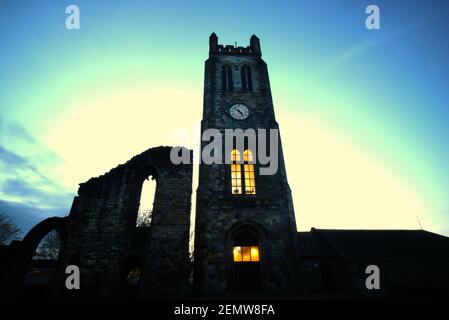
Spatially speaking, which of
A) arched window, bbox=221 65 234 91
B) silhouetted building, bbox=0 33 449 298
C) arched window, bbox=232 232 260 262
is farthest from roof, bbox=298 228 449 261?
arched window, bbox=221 65 234 91

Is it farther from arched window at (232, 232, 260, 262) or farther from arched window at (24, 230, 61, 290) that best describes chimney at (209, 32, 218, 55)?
arched window at (24, 230, 61, 290)

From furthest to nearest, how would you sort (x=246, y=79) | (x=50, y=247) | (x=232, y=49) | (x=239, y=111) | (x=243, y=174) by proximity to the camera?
(x=50, y=247), (x=232, y=49), (x=246, y=79), (x=239, y=111), (x=243, y=174)

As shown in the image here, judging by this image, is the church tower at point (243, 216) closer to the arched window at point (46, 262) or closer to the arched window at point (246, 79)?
the arched window at point (246, 79)

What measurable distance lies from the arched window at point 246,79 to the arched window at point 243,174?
6452 millimetres

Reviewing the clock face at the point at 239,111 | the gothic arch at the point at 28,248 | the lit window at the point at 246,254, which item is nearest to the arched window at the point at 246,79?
the clock face at the point at 239,111

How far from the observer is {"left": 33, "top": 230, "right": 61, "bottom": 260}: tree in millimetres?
29016

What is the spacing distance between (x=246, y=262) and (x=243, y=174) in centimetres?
550

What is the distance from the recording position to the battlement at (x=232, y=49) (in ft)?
68.8

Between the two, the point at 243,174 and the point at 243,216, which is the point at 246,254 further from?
the point at 243,174

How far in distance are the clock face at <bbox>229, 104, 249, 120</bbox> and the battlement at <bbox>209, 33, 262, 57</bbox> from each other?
6.91 metres

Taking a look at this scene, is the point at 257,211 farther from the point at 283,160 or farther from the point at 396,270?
the point at 396,270

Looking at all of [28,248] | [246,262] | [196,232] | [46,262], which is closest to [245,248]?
[246,262]

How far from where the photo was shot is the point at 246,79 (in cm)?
1956
